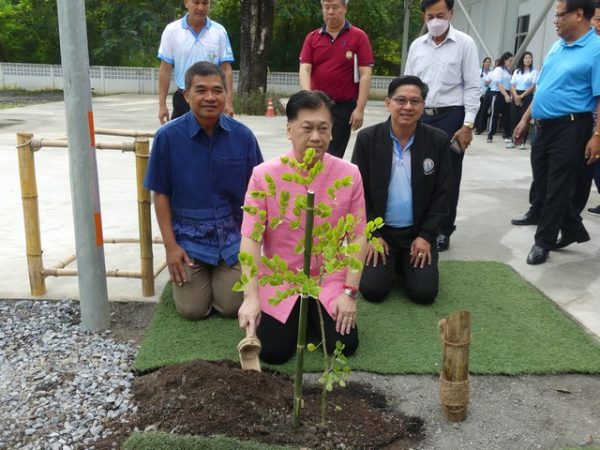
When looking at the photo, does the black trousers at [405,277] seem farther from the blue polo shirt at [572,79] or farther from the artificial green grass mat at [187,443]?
the artificial green grass mat at [187,443]

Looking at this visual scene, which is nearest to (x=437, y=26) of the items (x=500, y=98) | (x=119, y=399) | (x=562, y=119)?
Answer: (x=562, y=119)

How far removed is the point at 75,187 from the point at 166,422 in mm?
1395

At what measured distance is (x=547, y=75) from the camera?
470 centimetres

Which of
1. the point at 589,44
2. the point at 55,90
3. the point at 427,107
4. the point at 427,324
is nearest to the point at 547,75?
the point at 589,44

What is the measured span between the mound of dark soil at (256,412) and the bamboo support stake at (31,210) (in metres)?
1.38

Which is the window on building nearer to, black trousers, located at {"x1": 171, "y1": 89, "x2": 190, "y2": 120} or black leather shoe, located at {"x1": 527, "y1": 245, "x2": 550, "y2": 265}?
black leather shoe, located at {"x1": 527, "y1": 245, "x2": 550, "y2": 265}

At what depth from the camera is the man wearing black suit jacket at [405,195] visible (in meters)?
3.96

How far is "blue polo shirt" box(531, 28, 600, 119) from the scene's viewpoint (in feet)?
14.4

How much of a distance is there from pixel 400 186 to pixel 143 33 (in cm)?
2281

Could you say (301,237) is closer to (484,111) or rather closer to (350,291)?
(350,291)

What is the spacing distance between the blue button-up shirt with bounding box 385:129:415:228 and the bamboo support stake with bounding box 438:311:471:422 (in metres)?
1.56

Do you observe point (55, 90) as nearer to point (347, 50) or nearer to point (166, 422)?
point (347, 50)

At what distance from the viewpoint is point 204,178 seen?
363 cm

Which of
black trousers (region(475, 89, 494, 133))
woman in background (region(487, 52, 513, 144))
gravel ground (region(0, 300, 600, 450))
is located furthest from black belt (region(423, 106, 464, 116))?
black trousers (region(475, 89, 494, 133))
